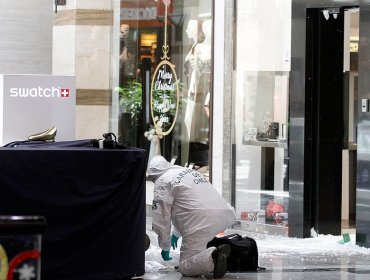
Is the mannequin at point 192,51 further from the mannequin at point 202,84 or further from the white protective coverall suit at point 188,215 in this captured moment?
the white protective coverall suit at point 188,215

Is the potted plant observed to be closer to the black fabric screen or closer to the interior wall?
the interior wall

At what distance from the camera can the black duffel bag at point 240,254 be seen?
845 cm

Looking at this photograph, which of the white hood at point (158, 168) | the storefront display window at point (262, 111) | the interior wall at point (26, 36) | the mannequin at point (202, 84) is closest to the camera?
the white hood at point (158, 168)

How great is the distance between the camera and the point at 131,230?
7.62m

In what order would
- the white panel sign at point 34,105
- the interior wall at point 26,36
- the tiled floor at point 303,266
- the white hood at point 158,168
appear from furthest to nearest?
1. the interior wall at point 26,36
2. the white hood at point 158,168
3. the tiled floor at point 303,266
4. the white panel sign at point 34,105

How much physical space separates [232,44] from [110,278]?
4.71 metres

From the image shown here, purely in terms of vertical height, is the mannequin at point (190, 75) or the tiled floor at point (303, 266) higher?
the mannequin at point (190, 75)

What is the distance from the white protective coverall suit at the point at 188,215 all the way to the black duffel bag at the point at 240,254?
0.18 meters

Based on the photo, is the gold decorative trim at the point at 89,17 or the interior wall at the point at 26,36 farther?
the interior wall at the point at 26,36

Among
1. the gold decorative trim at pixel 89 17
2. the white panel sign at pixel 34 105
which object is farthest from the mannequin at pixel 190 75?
the white panel sign at pixel 34 105

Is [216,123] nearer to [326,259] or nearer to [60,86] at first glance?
[326,259]

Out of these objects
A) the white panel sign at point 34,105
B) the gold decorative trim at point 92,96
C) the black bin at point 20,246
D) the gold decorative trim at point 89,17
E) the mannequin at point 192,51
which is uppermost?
the gold decorative trim at point 89,17

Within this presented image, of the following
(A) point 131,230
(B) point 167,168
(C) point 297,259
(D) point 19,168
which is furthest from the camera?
(C) point 297,259

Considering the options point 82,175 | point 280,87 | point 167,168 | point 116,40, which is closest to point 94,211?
point 82,175
